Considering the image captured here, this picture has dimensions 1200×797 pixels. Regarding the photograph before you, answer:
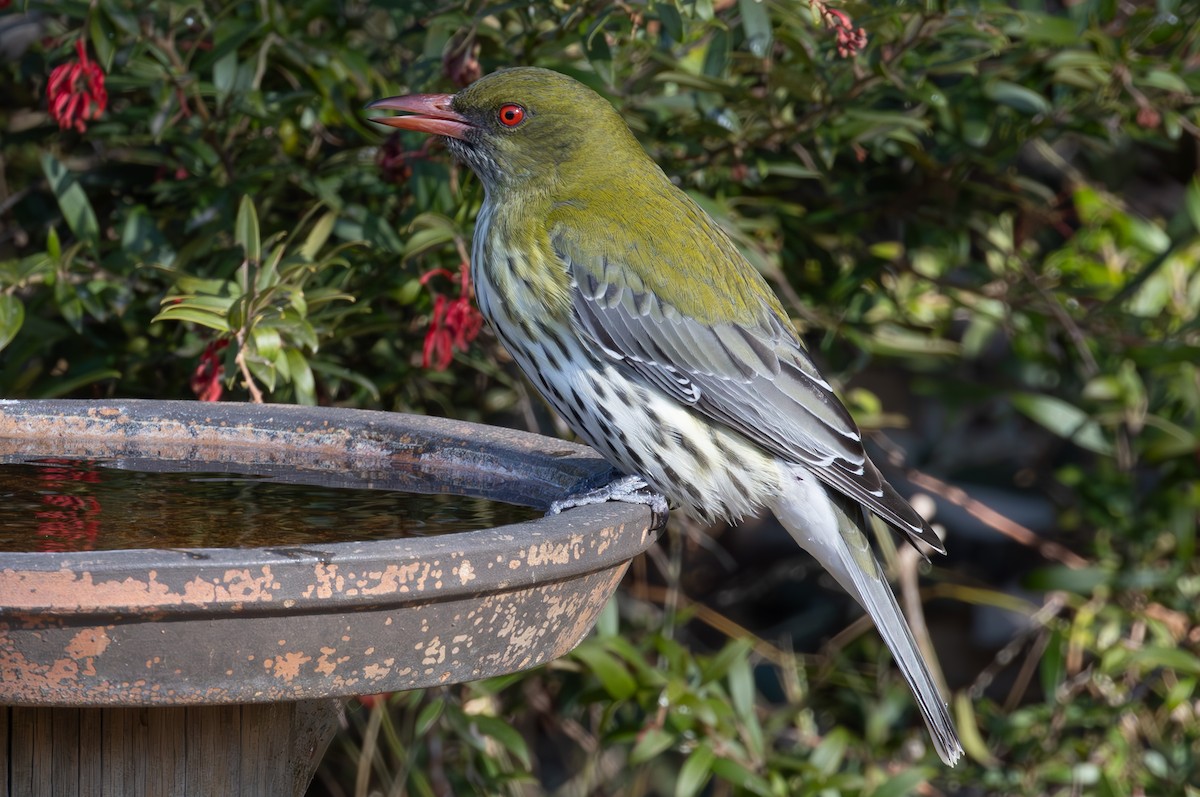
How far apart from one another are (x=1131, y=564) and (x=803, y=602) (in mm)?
1610

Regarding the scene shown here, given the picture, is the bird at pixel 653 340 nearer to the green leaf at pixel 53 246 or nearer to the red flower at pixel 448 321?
the red flower at pixel 448 321

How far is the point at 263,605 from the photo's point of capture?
6.36ft

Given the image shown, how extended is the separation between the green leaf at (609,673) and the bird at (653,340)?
27.2 inches

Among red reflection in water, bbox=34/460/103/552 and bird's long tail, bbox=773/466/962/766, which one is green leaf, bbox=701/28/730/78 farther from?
red reflection in water, bbox=34/460/103/552

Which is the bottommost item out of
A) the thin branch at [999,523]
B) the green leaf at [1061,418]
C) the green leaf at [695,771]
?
the thin branch at [999,523]

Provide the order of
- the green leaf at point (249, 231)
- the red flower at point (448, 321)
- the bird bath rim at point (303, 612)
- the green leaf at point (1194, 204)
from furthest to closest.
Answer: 1. the green leaf at point (1194, 204)
2. the red flower at point (448, 321)
3. the green leaf at point (249, 231)
4. the bird bath rim at point (303, 612)

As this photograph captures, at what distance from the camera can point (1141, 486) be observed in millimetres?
5512

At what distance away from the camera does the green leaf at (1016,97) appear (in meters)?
4.00

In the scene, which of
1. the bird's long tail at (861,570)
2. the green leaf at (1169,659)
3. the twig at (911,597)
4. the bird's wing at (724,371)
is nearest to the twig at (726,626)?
the twig at (911,597)

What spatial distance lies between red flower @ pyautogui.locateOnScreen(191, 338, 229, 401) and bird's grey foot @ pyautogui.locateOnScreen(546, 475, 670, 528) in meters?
0.97

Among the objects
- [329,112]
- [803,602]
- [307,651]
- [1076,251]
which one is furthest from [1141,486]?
[307,651]

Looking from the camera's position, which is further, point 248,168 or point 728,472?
point 248,168

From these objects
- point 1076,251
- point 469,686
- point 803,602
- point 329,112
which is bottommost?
point 803,602

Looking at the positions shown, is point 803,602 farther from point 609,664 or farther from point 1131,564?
point 609,664
